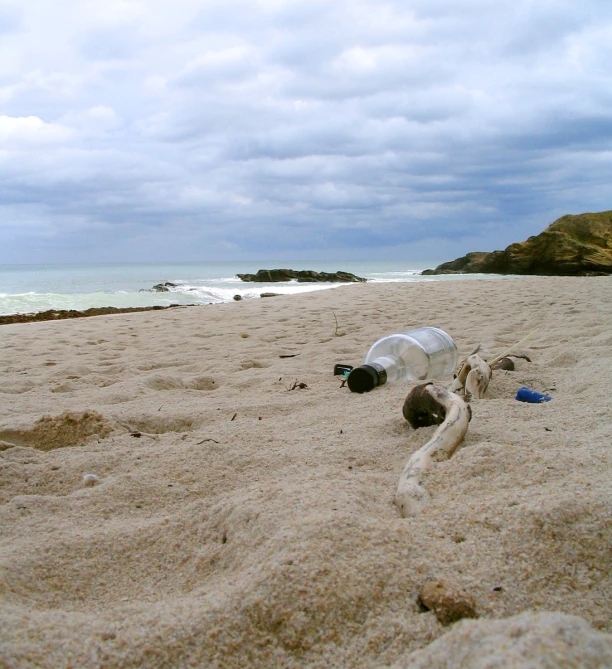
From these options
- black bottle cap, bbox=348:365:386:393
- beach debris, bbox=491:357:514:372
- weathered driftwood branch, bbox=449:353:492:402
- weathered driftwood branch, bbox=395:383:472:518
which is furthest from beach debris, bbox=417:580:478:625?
beach debris, bbox=491:357:514:372

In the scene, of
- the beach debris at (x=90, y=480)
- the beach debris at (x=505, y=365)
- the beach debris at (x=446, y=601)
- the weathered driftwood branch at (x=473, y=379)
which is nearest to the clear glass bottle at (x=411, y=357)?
the beach debris at (x=505, y=365)

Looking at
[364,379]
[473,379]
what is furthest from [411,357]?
[473,379]

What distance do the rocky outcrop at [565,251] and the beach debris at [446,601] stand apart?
21766mm

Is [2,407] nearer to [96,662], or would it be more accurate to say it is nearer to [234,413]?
[234,413]

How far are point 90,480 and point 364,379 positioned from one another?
4.39ft

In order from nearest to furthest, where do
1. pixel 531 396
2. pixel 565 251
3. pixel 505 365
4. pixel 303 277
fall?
1. pixel 531 396
2. pixel 505 365
3. pixel 565 251
4. pixel 303 277

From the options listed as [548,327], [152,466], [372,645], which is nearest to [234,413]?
[152,466]

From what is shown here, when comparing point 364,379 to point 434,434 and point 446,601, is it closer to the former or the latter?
point 434,434

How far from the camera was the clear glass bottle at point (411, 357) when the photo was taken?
2779mm

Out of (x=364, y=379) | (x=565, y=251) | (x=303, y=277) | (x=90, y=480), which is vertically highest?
(x=565, y=251)

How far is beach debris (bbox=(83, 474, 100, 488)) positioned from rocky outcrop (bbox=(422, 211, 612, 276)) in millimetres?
21554

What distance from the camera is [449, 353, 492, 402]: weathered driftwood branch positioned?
2.29 meters

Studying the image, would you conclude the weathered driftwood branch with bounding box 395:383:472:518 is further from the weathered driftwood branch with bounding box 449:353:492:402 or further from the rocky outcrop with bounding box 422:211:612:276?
the rocky outcrop with bounding box 422:211:612:276

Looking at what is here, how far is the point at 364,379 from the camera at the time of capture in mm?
2576
